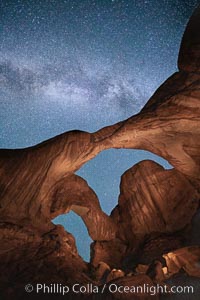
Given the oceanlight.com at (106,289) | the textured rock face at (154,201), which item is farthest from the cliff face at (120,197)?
the oceanlight.com at (106,289)

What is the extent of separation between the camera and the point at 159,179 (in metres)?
14.6

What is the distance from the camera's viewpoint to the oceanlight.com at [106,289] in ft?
26.1

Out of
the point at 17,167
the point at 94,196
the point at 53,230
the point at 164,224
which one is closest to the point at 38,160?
the point at 17,167

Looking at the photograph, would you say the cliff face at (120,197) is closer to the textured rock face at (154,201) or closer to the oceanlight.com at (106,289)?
the textured rock face at (154,201)

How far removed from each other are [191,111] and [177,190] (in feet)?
13.9

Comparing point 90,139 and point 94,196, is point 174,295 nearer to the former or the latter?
point 90,139

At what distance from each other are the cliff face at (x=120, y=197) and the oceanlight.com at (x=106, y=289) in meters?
0.21

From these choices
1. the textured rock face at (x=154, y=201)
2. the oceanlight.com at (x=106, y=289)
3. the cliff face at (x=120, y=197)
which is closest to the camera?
the oceanlight.com at (x=106, y=289)

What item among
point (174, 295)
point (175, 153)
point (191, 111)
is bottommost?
point (174, 295)

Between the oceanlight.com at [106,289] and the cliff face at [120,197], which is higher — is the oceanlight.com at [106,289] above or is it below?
below

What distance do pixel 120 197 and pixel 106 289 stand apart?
7620 mm

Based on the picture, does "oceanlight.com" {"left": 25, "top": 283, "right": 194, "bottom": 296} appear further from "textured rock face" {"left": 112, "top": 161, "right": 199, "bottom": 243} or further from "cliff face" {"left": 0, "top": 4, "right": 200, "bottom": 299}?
"textured rock face" {"left": 112, "top": 161, "right": 199, "bottom": 243}

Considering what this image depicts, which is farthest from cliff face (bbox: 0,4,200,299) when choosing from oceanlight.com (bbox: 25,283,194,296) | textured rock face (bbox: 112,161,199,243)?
oceanlight.com (bbox: 25,283,194,296)

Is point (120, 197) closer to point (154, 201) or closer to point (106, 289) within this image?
point (154, 201)
